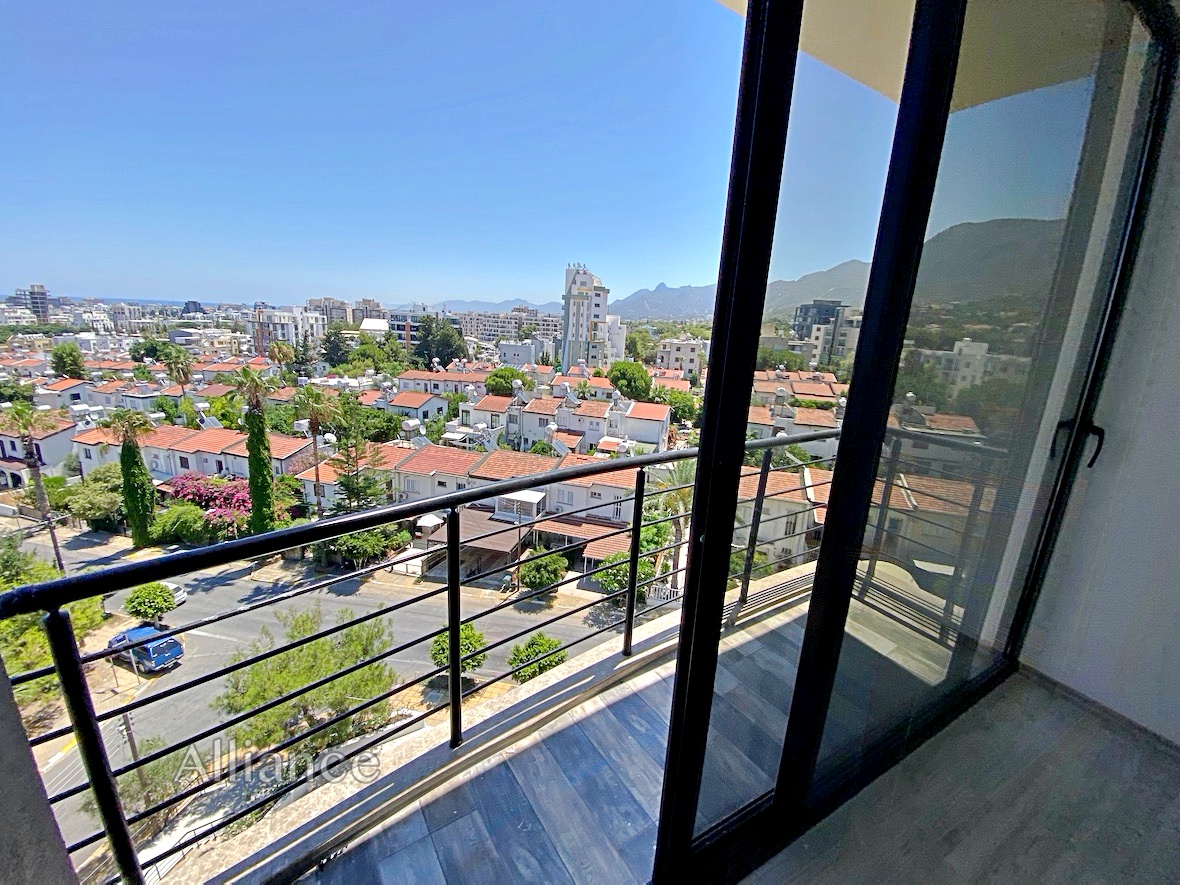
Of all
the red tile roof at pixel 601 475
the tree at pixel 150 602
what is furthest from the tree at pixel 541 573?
the tree at pixel 150 602

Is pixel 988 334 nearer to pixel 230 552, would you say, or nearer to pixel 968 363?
pixel 968 363

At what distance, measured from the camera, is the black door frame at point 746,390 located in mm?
587

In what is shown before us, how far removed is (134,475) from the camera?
5828 millimetres

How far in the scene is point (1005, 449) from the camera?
3.51 ft

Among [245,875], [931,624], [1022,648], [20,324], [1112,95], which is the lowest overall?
[245,875]

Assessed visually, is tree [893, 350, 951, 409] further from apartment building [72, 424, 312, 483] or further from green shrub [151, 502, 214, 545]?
apartment building [72, 424, 312, 483]

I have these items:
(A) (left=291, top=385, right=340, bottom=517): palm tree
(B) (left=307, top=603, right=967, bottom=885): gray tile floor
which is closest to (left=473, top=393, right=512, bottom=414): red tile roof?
(A) (left=291, top=385, right=340, bottom=517): palm tree

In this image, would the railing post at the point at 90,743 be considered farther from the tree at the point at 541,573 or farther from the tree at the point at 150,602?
the tree at the point at 541,573

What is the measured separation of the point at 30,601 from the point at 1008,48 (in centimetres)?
171

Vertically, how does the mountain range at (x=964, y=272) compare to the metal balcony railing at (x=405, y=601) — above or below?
above

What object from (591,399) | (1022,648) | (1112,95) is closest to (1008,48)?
(1112,95)

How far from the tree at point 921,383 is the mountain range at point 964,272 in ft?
0.33

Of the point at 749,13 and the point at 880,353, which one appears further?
the point at 880,353

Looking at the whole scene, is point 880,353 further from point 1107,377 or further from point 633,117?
point 633,117
